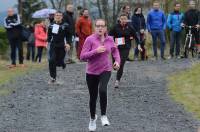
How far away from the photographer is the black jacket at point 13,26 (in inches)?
846

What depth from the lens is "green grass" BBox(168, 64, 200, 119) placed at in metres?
13.3

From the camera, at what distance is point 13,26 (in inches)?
846

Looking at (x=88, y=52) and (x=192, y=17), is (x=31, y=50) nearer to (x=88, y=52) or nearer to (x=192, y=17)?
(x=192, y=17)

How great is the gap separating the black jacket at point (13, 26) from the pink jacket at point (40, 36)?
441 centimetres

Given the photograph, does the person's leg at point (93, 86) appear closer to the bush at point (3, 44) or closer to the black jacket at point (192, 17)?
the black jacket at point (192, 17)

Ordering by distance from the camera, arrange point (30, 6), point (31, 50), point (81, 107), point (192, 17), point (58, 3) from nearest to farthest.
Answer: point (81, 107)
point (192, 17)
point (31, 50)
point (58, 3)
point (30, 6)

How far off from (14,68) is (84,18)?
3.14 metres

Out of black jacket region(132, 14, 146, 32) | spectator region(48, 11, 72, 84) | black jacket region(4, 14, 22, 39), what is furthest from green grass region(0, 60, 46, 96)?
black jacket region(132, 14, 146, 32)

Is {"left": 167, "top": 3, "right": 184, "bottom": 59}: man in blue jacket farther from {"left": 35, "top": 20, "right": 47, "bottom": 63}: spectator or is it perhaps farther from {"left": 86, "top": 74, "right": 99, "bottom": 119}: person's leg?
{"left": 86, "top": 74, "right": 99, "bottom": 119}: person's leg

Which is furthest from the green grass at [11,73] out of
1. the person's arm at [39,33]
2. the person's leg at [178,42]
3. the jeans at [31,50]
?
the person's leg at [178,42]

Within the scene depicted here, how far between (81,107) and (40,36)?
1348 cm

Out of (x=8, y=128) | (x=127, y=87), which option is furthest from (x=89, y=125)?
(x=127, y=87)

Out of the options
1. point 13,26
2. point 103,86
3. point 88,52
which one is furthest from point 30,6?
point 103,86

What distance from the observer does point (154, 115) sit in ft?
39.6
